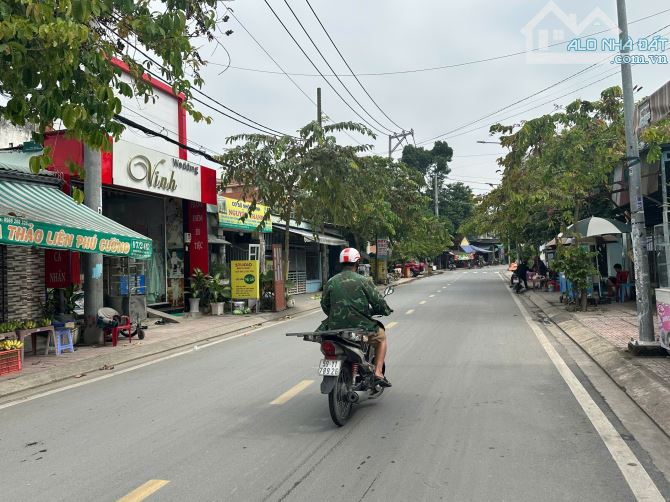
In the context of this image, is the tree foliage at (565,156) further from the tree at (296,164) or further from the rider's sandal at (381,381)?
the rider's sandal at (381,381)

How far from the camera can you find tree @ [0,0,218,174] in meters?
5.21

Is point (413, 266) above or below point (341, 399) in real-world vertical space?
above

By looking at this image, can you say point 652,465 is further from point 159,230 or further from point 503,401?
point 159,230

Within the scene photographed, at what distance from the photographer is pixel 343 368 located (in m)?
5.54

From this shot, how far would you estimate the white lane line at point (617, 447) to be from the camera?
375 centimetres

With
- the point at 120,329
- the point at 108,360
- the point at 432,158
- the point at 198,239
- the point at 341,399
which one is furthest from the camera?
the point at 432,158

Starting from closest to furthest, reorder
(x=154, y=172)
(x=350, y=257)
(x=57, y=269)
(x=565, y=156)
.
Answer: (x=350, y=257)
(x=57, y=269)
(x=565, y=156)
(x=154, y=172)

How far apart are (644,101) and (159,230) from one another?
15433mm

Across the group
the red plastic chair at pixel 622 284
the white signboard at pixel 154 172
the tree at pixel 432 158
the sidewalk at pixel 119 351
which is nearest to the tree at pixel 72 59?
the sidewalk at pixel 119 351

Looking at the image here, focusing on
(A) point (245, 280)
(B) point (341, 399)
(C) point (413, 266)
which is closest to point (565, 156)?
(A) point (245, 280)

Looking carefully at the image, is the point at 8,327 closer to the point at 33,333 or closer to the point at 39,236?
the point at 33,333

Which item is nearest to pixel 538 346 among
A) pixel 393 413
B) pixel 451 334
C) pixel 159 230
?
pixel 451 334

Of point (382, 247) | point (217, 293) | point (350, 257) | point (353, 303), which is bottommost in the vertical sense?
point (217, 293)

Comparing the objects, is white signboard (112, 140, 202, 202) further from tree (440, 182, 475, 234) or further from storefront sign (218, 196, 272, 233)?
tree (440, 182, 475, 234)
